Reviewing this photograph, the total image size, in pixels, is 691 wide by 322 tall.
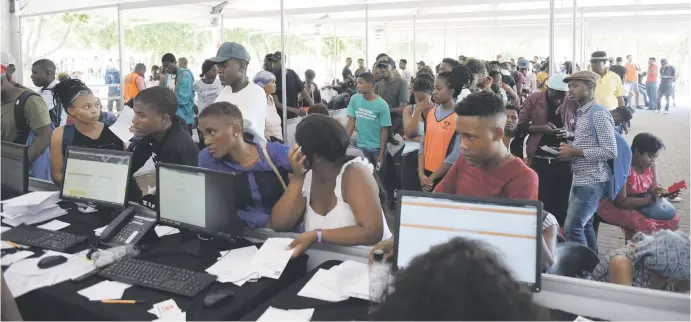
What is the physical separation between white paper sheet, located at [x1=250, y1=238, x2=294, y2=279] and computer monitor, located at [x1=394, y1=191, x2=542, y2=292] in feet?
1.46

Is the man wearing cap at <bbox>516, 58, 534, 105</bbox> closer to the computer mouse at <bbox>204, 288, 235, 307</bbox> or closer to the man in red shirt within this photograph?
the man in red shirt

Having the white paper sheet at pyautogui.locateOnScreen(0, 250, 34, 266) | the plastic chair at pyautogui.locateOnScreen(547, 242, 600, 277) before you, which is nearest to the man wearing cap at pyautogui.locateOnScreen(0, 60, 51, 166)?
the white paper sheet at pyautogui.locateOnScreen(0, 250, 34, 266)

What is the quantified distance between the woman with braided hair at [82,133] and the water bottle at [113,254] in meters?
1.21

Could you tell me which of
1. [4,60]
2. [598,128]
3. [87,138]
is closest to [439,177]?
[598,128]

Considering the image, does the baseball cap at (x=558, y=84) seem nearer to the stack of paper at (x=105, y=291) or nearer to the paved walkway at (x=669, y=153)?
the paved walkway at (x=669, y=153)

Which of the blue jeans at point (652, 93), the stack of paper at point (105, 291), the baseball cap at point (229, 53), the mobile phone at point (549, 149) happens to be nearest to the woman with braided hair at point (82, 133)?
the baseball cap at point (229, 53)

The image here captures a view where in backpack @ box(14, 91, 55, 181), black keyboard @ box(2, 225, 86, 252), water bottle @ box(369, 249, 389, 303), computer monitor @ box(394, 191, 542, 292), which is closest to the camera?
computer monitor @ box(394, 191, 542, 292)

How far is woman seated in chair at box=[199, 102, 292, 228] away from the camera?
2410 millimetres

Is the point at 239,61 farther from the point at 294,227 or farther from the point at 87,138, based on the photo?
the point at 294,227

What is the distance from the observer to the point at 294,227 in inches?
90.8

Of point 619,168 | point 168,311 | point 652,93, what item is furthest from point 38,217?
point 652,93

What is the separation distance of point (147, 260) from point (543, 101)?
3.08m

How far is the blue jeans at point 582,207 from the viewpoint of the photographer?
333 cm

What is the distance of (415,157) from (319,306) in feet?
8.26
